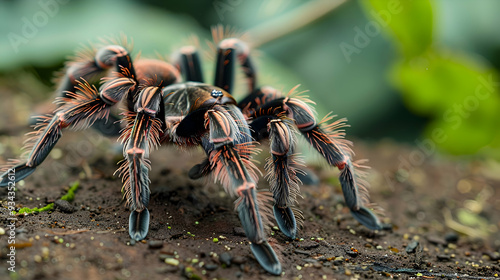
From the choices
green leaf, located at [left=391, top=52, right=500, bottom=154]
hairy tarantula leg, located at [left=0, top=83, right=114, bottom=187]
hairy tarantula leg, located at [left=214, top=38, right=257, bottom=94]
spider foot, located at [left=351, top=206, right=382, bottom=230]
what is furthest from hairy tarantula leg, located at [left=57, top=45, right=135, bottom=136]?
green leaf, located at [left=391, top=52, right=500, bottom=154]

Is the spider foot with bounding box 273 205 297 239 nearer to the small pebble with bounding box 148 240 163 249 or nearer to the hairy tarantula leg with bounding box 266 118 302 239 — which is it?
the hairy tarantula leg with bounding box 266 118 302 239

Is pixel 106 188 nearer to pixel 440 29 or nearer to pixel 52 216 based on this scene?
pixel 52 216

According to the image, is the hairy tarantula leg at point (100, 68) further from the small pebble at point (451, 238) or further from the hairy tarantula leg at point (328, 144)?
the small pebble at point (451, 238)

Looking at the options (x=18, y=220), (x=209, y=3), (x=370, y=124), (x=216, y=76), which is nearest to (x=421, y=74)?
(x=370, y=124)

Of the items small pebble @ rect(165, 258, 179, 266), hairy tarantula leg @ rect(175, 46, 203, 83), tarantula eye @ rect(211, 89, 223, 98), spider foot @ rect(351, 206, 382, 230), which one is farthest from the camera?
hairy tarantula leg @ rect(175, 46, 203, 83)

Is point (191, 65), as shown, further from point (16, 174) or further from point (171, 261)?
point (171, 261)

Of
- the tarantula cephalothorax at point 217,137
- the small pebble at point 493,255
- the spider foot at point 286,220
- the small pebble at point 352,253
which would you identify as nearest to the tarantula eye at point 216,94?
the tarantula cephalothorax at point 217,137
